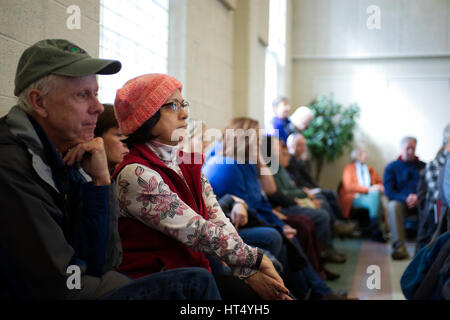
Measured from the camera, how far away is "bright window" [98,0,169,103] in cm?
260

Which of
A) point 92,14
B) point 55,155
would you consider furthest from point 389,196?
point 55,155

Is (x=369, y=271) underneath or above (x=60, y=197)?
underneath

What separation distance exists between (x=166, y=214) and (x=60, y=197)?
338 mm

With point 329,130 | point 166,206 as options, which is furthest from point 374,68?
point 166,206

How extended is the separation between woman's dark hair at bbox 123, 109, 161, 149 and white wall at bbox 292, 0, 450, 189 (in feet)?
11.5

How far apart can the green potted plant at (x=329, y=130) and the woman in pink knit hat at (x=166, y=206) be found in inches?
211

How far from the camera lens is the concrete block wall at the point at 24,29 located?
160 centimetres

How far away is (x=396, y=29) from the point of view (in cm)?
537

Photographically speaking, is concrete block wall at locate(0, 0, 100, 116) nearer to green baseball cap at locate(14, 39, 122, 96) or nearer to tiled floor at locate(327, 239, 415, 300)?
green baseball cap at locate(14, 39, 122, 96)

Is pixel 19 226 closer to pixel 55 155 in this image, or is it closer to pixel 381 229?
pixel 55 155

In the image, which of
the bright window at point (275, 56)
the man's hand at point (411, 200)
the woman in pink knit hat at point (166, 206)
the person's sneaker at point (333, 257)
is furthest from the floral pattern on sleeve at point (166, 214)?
the bright window at point (275, 56)

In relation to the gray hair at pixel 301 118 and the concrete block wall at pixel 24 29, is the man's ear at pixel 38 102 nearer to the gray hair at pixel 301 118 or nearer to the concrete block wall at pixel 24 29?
the concrete block wall at pixel 24 29

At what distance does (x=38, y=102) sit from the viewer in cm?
114

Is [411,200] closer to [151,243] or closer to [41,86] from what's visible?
[151,243]
